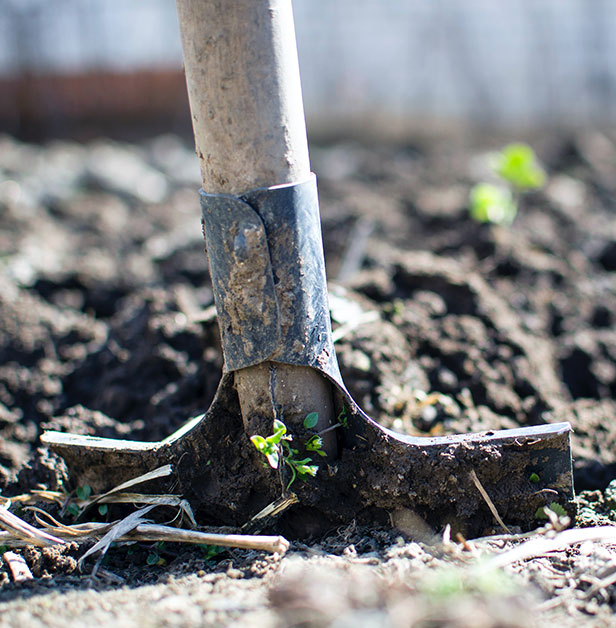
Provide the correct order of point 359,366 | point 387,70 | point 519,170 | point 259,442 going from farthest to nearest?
point 387,70
point 519,170
point 359,366
point 259,442

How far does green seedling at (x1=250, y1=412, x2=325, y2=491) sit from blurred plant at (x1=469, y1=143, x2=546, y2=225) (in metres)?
2.46

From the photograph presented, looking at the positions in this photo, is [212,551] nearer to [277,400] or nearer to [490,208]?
[277,400]

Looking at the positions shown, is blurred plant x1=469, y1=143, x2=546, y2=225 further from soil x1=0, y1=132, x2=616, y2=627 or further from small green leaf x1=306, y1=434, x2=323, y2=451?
small green leaf x1=306, y1=434, x2=323, y2=451

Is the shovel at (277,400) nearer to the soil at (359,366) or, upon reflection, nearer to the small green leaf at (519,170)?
the soil at (359,366)

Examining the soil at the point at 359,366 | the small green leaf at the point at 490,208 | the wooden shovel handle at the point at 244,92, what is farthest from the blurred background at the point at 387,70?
the wooden shovel handle at the point at 244,92

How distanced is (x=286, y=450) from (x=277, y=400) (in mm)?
130

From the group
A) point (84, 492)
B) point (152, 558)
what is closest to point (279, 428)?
point (152, 558)

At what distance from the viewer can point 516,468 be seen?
174 cm

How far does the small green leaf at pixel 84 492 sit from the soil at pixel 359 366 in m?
0.13

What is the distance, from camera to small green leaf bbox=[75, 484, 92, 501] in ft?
6.14

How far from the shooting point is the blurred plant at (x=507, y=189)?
383 centimetres

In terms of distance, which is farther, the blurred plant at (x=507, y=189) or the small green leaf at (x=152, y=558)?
the blurred plant at (x=507, y=189)

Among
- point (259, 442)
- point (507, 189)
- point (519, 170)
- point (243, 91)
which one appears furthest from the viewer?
point (507, 189)

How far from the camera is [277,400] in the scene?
169 centimetres
